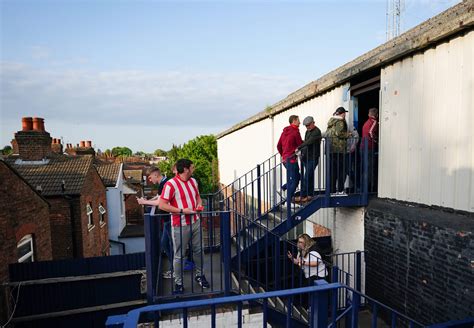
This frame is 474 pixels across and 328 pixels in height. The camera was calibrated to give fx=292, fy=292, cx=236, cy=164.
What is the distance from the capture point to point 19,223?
308 inches

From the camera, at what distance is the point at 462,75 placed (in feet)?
13.4

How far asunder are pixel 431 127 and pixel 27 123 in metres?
14.9

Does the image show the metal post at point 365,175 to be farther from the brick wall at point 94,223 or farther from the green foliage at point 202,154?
the green foliage at point 202,154

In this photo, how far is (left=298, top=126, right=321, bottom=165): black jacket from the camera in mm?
5738

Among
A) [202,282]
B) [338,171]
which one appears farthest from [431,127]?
[202,282]

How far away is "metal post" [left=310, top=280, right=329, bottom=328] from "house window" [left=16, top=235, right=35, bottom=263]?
8292 mm

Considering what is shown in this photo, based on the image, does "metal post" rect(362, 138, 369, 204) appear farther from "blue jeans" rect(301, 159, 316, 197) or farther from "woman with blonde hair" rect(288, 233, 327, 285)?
"woman with blonde hair" rect(288, 233, 327, 285)

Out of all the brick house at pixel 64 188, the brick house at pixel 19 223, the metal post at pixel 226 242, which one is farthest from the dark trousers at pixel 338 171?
the brick house at pixel 64 188

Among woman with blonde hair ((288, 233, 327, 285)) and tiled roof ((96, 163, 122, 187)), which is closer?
woman with blonde hair ((288, 233, 327, 285))

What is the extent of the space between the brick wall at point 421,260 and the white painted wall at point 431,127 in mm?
309

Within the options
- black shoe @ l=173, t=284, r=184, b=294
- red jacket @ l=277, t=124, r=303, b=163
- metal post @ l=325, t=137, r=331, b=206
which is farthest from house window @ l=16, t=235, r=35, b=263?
metal post @ l=325, t=137, r=331, b=206

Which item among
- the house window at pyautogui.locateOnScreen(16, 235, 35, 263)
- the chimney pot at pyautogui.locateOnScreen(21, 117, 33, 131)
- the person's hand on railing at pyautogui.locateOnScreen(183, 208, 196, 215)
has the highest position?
the chimney pot at pyautogui.locateOnScreen(21, 117, 33, 131)

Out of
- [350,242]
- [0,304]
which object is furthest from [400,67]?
[0,304]

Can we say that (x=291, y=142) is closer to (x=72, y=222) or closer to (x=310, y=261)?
(x=310, y=261)
